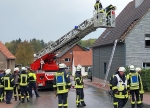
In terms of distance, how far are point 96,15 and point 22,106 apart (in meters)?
8.21

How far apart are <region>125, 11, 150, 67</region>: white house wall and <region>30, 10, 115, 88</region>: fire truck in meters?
4.77

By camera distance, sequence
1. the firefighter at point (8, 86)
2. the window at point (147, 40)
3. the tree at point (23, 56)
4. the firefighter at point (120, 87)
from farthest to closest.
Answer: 1. the tree at point (23, 56)
2. the window at point (147, 40)
3. the firefighter at point (8, 86)
4. the firefighter at point (120, 87)

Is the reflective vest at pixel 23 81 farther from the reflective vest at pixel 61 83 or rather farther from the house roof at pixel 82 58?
the house roof at pixel 82 58

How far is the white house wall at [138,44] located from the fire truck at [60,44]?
4767 millimetres

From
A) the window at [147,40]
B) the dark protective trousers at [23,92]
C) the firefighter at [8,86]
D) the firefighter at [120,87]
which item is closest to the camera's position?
the firefighter at [120,87]

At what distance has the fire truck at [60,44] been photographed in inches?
707

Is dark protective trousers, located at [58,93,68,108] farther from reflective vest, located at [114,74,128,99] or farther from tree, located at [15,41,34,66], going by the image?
tree, located at [15,41,34,66]

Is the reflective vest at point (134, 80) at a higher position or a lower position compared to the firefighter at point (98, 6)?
lower

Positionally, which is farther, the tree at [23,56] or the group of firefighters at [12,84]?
the tree at [23,56]

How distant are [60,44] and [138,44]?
720 centimetres

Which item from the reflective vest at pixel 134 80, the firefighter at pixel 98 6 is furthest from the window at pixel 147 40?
the reflective vest at pixel 134 80

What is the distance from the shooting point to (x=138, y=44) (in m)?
22.7

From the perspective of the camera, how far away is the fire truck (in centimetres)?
1797

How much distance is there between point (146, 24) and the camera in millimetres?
22656
